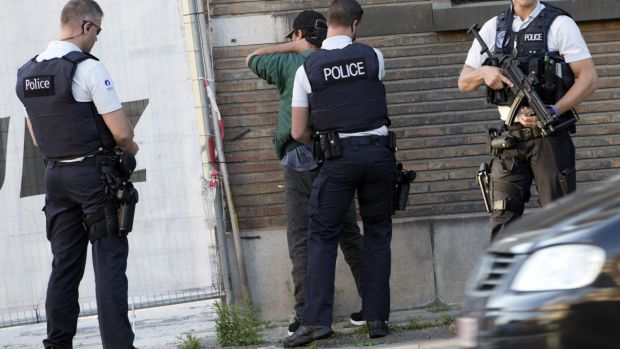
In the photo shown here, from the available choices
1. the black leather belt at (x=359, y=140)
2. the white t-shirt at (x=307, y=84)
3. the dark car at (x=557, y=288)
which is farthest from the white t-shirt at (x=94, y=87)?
the dark car at (x=557, y=288)

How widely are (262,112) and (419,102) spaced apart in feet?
3.66

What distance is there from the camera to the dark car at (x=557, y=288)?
3.33 m

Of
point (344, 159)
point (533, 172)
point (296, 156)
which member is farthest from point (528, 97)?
point (296, 156)

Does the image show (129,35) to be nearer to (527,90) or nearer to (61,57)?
(61,57)

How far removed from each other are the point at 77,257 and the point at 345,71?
1893 millimetres

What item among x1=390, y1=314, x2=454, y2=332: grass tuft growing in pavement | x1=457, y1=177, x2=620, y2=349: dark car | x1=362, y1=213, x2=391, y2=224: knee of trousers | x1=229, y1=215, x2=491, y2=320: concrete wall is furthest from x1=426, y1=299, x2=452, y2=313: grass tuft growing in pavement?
x1=457, y1=177, x2=620, y2=349: dark car

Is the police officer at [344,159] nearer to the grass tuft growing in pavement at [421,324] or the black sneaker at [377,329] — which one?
the black sneaker at [377,329]

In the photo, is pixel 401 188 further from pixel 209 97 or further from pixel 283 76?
pixel 209 97

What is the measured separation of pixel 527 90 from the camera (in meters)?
5.91

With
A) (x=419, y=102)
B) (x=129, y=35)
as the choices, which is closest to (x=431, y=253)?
(x=419, y=102)

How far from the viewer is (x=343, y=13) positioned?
639cm

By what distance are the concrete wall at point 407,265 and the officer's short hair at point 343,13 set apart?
5.45 ft

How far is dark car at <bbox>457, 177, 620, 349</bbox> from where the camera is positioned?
333 centimetres

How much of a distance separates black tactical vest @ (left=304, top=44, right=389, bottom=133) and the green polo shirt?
498 millimetres
